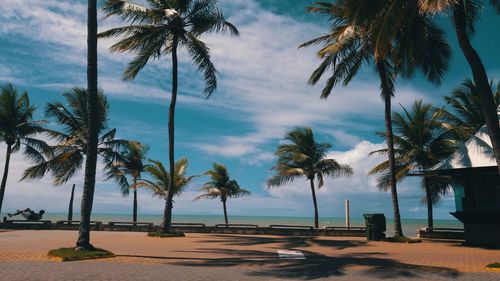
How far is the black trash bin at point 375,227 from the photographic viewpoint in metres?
22.0

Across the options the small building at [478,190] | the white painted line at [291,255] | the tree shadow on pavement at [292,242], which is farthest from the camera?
the small building at [478,190]

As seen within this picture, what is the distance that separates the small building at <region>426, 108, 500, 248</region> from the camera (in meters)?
19.1

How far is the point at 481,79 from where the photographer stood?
13.3 metres

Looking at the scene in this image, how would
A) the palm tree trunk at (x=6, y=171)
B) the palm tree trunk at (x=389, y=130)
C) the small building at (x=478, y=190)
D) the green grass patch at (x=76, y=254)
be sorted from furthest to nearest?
the palm tree trunk at (x=6, y=171), the palm tree trunk at (x=389, y=130), the small building at (x=478, y=190), the green grass patch at (x=76, y=254)

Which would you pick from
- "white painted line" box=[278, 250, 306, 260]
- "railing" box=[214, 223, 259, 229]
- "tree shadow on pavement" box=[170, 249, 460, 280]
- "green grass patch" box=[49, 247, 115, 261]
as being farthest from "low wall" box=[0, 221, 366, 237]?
"green grass patch" box=[49, 247, 115, 261]

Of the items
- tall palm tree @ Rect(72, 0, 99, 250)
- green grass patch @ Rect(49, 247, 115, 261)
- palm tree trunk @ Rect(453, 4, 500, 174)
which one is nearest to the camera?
green grass patch @ Rect(49, 247, 115, 261)

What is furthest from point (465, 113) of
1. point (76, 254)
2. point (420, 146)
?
point (76, 254)

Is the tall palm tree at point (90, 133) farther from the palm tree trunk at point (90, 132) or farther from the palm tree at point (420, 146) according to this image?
the palm tree at point (420, 146)

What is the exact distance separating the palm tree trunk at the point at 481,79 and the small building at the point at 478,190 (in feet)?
21.9

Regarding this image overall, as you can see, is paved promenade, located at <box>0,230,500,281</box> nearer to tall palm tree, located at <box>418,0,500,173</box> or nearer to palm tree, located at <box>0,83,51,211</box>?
tall palm tree, located at <box>418,0,500,173</box>

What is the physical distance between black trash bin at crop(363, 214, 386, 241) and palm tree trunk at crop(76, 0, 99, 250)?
48.1ft

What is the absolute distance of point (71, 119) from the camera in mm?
29922

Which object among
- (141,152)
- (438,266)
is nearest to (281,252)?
(438,266)

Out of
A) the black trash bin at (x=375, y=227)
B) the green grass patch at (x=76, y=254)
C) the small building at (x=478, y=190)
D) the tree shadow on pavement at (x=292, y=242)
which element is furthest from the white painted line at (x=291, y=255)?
the small building at (x=478, y=190)
